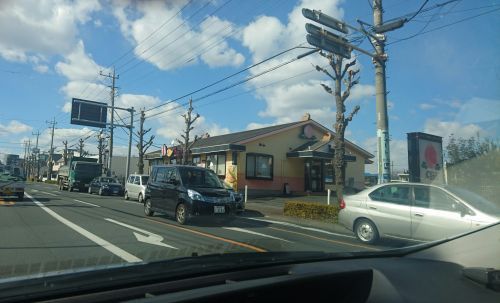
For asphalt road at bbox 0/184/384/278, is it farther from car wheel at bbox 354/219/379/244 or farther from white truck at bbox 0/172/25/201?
white truck at bbox 0/172/25/201

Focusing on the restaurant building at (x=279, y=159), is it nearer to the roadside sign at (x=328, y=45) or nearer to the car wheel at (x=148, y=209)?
the car wheel at (x=148, y=209)

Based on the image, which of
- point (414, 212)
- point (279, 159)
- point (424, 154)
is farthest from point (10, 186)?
point (279, 159)

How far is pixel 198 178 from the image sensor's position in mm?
13719

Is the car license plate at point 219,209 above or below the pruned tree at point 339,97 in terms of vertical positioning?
below

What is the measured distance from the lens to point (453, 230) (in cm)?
820

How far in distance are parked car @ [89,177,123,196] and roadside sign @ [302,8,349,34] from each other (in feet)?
76.7

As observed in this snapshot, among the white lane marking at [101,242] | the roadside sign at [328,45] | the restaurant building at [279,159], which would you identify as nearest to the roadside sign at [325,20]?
the roadside sign at [328,45]

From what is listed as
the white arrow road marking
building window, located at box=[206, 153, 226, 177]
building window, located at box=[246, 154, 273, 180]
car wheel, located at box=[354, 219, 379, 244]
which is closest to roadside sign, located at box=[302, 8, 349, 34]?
car wheel, located at box=[354, 219, 379, 244]

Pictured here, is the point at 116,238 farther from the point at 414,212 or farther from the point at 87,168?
the point at 87,168

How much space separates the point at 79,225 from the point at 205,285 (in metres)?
10.4

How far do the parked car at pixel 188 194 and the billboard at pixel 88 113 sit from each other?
1032 inches

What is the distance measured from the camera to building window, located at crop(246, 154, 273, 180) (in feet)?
103

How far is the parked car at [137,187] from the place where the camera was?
83.4ft

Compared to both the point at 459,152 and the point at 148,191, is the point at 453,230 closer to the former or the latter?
the point at 459,152
